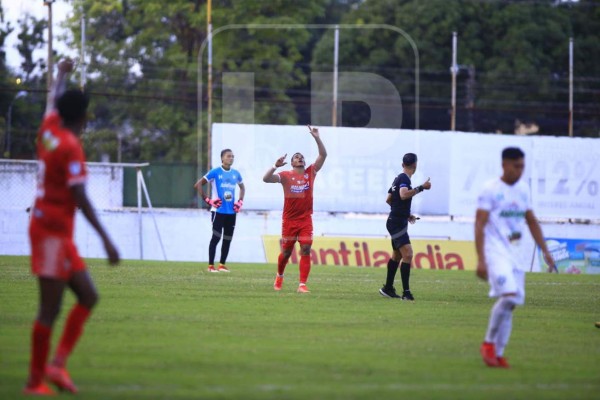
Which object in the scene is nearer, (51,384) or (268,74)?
(51,384)

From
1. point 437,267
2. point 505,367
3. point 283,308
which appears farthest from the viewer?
point 437,267

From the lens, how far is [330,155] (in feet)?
113

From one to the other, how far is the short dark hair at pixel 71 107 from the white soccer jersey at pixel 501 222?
154 inches

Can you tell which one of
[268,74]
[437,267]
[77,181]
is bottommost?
[437,267]

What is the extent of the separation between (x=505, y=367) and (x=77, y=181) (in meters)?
4.47

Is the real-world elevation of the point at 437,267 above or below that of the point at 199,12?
below

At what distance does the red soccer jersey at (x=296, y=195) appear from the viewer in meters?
18.0

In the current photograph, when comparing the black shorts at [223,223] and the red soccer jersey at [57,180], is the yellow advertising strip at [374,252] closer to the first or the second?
the black shorts at [223,223]

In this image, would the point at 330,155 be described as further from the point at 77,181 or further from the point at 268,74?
the point at 77,181

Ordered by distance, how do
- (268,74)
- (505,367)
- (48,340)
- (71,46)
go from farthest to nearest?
(71,46), (268,74), (505,367), (48,340)

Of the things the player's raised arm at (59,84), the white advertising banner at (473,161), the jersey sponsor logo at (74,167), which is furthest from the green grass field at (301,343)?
the white advertising banner at (473,161)

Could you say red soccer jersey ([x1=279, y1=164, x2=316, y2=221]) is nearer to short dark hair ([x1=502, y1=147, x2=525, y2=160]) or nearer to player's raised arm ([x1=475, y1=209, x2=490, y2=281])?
short dark hair ([x1=502, y1=147, x2=525, y2=160])

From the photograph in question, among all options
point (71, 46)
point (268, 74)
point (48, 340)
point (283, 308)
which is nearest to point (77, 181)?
point (48, 340)

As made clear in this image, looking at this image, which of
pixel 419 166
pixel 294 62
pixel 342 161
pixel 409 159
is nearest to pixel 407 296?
pixel 409 159
